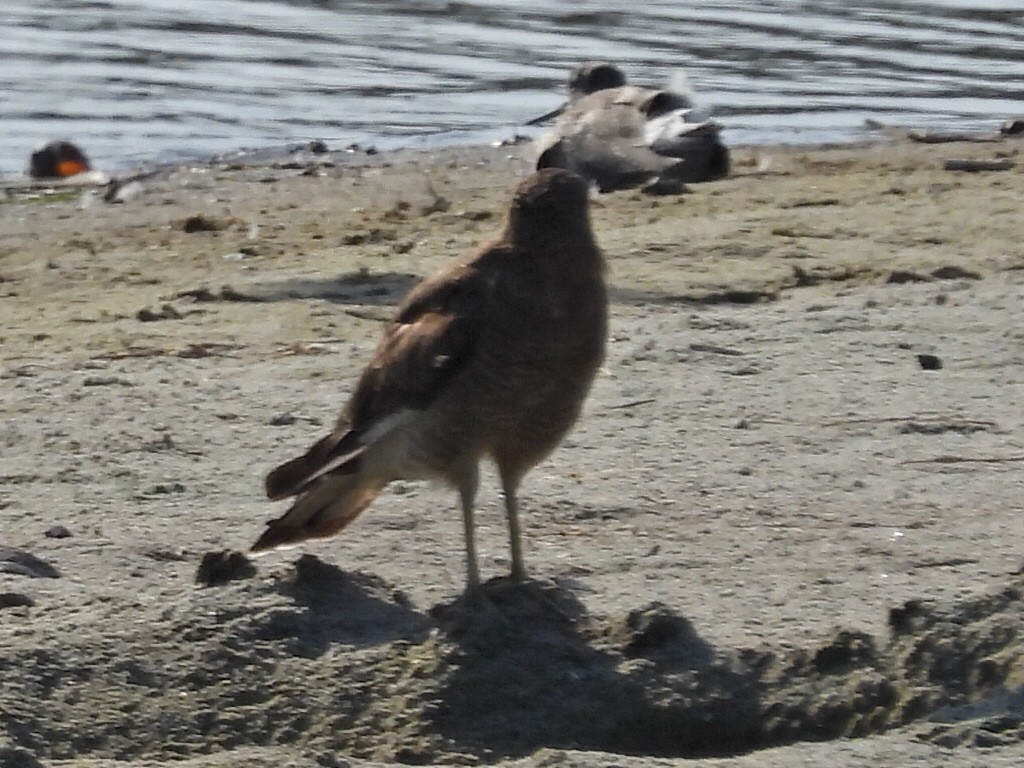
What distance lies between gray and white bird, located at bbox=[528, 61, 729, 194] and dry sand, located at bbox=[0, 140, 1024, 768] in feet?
5.52

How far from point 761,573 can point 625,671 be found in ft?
2.34

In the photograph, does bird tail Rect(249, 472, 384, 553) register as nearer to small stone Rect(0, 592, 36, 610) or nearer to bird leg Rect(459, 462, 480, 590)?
bird leg Rect(459, 462, 480, 590)

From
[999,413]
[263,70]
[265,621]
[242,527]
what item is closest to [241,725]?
[265,621]

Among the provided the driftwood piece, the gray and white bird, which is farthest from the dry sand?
the driftwood piece

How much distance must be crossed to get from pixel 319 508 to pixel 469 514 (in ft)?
1.07

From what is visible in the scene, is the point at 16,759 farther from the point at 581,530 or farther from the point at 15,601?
the point at 581,530

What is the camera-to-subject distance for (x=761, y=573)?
4473 millimetres

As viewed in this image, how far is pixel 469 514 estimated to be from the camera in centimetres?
428

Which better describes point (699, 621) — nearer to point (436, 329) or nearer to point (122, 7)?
point (436, 329)

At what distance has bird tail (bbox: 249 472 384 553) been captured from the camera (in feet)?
14.2

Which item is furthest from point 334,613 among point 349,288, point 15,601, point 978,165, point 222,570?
point 978,165

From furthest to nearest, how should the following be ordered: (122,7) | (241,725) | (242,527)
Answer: (122,7), (242,527), (241,725)

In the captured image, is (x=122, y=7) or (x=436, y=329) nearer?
(x=436, y=329)

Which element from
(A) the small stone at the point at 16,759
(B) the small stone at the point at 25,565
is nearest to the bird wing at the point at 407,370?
(B) the small stone at the point at 25,565
